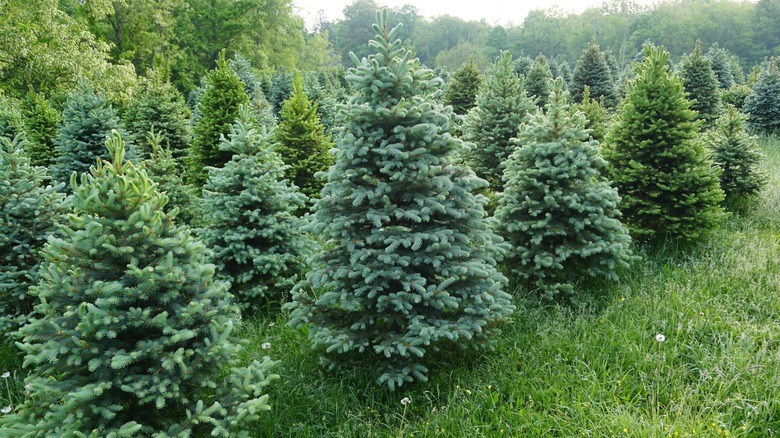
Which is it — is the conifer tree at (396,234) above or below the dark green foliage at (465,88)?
below

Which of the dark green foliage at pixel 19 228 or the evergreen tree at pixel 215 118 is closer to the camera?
the dark green foliage at pixel 19 228

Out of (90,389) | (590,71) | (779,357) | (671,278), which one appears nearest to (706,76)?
(590,71)

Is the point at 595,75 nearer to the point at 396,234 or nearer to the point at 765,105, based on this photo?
the point at 765,105

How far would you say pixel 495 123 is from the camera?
8547 millimetres

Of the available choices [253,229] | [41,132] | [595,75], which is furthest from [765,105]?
[41,132]

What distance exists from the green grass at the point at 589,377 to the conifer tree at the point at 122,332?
0.90 meters

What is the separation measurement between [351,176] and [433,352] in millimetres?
1789

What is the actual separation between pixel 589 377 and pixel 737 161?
5.98m

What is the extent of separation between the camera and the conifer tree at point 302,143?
9070 millimetres

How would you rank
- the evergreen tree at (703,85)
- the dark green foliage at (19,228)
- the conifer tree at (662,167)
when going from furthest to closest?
the evergreen tree at (703,85) < the conifer tree at (662,167) < the dark green foliage at (19,228)

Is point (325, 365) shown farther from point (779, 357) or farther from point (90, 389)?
point (779, 357)

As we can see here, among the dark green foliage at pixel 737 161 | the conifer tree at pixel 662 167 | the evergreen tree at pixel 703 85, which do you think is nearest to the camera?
the conifer tree at pixel 662 167

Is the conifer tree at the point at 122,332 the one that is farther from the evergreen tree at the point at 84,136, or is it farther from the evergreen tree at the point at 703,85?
the evergreen tree at the point at 703,85

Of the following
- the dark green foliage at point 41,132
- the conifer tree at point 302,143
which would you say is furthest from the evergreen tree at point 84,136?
the dark green foliage at point 41,132
